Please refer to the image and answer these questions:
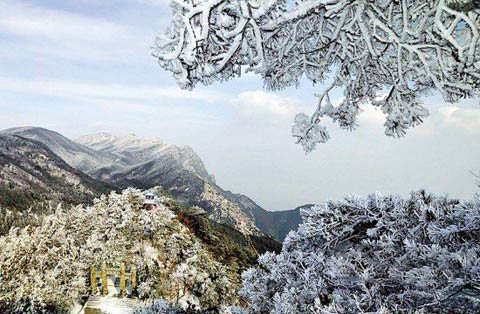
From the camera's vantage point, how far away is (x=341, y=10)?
2.56 meters

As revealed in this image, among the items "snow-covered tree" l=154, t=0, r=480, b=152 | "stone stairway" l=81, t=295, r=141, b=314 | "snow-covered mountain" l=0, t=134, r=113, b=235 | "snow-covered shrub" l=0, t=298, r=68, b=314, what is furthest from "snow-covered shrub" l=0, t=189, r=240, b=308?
"snow-covered mountain" l=0, t=134, r=113, b=235

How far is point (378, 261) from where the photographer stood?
248 centimetres

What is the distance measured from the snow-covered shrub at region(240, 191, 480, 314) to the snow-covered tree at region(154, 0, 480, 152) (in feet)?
2.02

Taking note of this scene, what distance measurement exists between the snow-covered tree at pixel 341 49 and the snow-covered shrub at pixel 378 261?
62 cm

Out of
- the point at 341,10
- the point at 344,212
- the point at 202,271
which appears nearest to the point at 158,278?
the point at 202,271

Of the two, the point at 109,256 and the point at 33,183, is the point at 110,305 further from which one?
the point at 33,183

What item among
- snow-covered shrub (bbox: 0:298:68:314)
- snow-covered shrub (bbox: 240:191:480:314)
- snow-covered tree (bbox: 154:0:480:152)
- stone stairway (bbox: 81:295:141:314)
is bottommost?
stone stairway (bbox: 81:295:141:314)

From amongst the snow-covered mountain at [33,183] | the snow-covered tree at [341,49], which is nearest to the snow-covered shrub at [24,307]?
the snow-covered tree at [341,49]

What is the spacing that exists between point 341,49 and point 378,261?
1533 mm

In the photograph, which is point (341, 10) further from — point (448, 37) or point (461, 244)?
point (461, 244)

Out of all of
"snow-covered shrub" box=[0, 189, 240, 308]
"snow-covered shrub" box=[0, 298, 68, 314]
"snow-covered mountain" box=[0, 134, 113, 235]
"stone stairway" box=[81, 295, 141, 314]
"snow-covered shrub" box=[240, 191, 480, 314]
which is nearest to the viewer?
"snow-covered shrub" box=[240, 191, 480, 314]

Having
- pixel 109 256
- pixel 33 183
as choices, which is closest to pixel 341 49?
pixel 109 256

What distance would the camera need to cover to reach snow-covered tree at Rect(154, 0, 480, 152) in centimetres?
221

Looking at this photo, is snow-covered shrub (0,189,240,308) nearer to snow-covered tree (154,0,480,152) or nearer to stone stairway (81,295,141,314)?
stone stairway (81,295,141,314)
